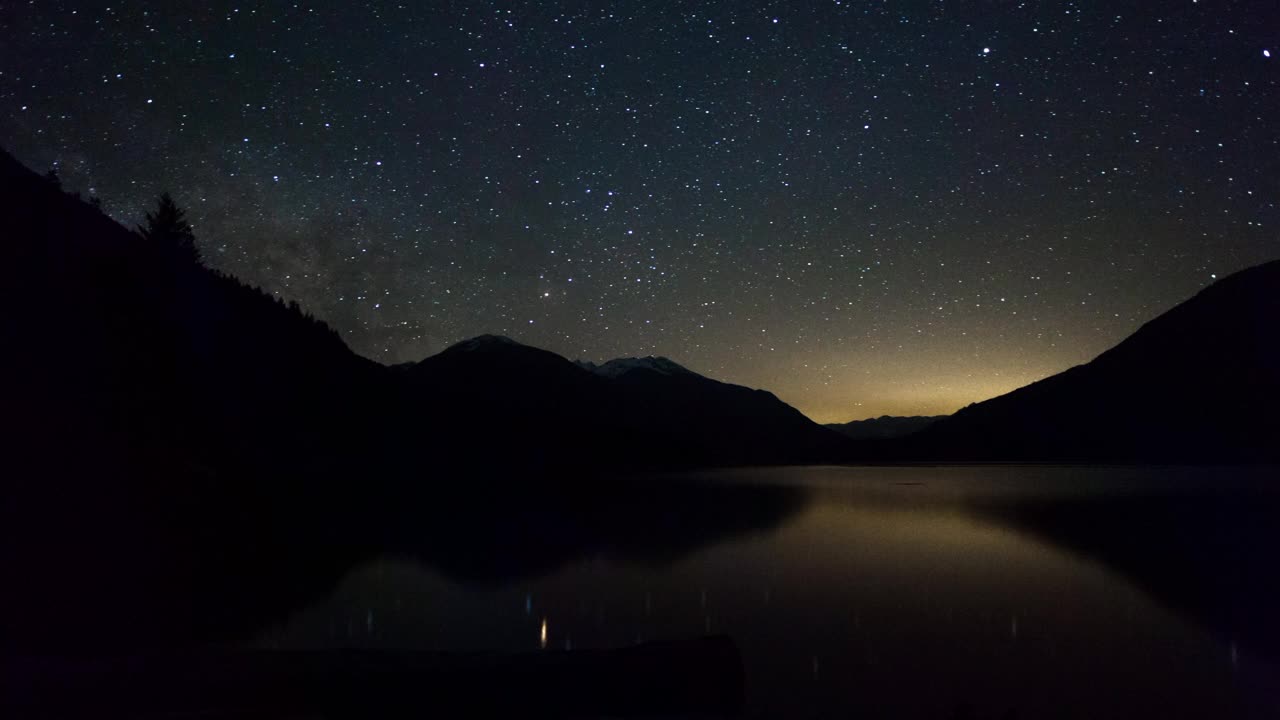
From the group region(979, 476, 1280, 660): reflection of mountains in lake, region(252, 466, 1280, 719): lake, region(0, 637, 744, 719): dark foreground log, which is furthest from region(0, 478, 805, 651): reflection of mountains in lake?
region(979, 476, 1280, 660): reflection of mountains in lake

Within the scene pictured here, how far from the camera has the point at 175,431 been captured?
40.4 m

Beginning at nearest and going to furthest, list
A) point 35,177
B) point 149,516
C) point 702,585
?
point 702,585
point 149,516
point 35,177

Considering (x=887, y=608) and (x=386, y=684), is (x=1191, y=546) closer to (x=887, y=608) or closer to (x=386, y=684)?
(x=887, y=608)

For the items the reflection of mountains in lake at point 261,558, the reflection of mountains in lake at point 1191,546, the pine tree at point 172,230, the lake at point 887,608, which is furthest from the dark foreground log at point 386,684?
the pine tree at point 172,230

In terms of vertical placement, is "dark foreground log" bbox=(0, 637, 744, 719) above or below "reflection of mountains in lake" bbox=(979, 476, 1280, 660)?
above

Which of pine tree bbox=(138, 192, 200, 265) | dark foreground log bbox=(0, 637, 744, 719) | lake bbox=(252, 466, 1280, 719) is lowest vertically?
lake bbox=(252, 466, 1280, 719)

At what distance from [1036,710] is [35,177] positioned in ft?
238

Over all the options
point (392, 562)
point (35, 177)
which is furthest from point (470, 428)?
point (392, 562)

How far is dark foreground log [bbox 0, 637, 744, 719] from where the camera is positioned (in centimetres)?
794

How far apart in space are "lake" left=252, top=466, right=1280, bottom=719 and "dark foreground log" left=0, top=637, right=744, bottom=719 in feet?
11.7

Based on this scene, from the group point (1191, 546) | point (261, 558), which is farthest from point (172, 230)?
point (1191, 546)

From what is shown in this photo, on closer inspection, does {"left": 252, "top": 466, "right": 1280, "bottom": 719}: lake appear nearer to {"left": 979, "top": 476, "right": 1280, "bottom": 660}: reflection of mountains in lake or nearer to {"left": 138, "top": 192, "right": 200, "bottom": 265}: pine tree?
{"left": 979, "top": 476, "right": 1280, "bottom": 660}: reflection of mountains in lake

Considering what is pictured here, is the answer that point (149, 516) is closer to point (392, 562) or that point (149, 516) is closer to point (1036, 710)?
point (392, 562)

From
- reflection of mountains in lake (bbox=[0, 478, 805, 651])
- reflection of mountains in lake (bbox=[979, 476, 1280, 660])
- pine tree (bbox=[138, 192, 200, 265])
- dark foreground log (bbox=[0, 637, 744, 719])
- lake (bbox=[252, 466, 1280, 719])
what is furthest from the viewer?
pine tree (bbox=[138, 192, 200, 265])
